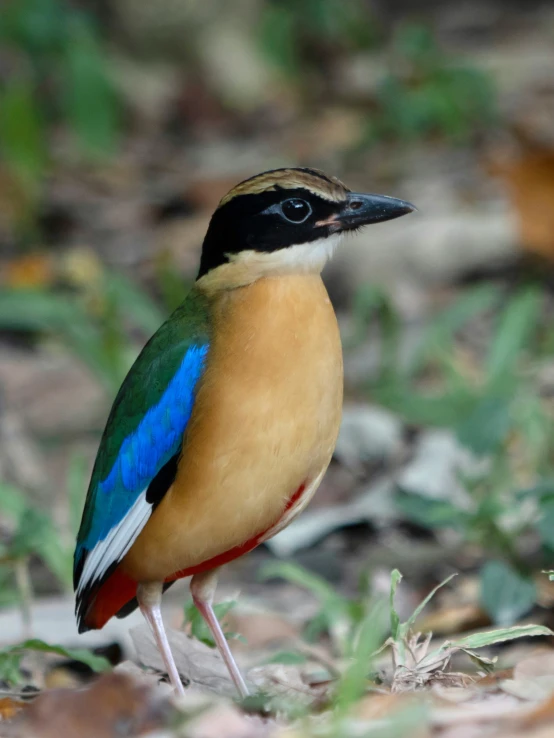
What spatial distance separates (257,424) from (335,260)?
494cm

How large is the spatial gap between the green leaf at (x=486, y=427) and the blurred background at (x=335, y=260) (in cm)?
1

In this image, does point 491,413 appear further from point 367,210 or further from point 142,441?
point 142,441

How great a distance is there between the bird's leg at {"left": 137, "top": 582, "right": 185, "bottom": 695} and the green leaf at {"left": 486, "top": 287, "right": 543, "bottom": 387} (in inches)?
119

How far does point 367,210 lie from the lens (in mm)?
4160

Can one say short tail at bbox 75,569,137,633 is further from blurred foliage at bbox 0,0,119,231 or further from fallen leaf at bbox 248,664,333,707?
blurred foliage at bbox 0,0,119,231

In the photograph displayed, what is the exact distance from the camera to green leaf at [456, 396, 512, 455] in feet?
18.4

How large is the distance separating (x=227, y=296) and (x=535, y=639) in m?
1.83

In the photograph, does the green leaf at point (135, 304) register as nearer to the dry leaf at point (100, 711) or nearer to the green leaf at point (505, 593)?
the green leaf at point (505, 593)

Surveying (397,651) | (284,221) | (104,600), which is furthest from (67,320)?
(397,651)

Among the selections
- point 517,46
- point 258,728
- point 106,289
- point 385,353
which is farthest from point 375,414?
point 517,46

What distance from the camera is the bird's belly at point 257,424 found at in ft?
12.5

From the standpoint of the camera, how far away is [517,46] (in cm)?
1462

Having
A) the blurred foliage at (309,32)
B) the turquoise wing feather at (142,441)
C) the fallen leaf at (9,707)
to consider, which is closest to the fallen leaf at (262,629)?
the turquoise wing feather at (142,441)

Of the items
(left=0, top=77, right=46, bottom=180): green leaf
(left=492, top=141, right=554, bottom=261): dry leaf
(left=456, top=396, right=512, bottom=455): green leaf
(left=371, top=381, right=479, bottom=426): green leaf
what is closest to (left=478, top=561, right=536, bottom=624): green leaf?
(left=456, top=396, right=512, bottom=455): green leaf
